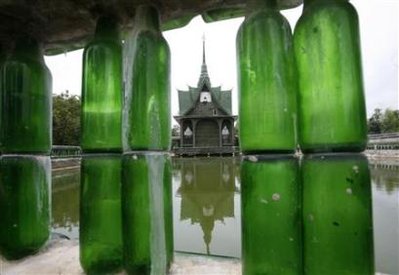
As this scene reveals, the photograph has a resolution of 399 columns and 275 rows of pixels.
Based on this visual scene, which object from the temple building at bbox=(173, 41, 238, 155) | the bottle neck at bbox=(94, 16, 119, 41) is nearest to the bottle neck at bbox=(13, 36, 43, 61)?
the bottle neck at bbox=(94, 16, 119, 41)

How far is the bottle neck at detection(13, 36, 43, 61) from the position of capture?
168 centimetres

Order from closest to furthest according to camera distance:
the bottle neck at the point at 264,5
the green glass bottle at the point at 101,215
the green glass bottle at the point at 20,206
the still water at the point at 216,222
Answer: the bottle neck at the point at 264,5, the green glass bottle at the point at 101,215, the green glass bottle at the point at 20,206, the still water at the point at 216,222

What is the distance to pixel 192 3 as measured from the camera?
51.7 inches

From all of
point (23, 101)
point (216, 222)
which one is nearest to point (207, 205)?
point (216, 222)

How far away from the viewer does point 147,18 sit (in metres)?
1.35

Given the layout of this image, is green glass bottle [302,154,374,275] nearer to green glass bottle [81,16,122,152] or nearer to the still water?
green glass bottle [81,16,122,152]

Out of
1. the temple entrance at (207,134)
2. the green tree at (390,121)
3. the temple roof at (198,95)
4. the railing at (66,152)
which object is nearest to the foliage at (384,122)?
the green tree at (390,121)

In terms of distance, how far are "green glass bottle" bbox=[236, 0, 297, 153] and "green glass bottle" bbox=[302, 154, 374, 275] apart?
15cm

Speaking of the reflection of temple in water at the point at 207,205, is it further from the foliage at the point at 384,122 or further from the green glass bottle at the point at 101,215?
the foliage at the point at 384,122

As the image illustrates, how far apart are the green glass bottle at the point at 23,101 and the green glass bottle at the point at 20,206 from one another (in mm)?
75

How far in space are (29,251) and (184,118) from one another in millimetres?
27025

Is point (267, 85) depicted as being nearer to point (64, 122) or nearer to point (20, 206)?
point (20, 206)

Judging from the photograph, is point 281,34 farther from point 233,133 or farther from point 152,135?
point 233,133

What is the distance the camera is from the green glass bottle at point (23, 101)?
1.65 meters
